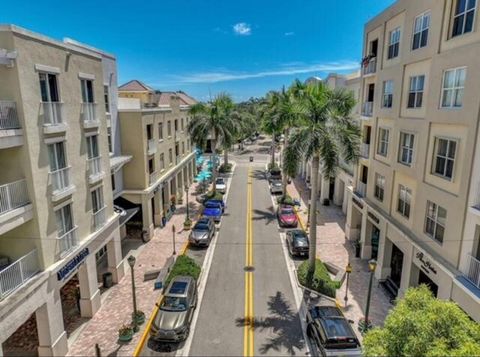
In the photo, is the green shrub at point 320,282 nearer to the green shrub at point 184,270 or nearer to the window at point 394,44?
the green shrub at point 184,270

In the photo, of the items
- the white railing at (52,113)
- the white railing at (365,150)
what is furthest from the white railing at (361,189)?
the white railing at (52,113)

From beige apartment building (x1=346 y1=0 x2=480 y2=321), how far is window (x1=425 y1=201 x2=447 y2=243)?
47mm

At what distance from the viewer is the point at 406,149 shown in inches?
713

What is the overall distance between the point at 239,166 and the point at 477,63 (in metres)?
50.9

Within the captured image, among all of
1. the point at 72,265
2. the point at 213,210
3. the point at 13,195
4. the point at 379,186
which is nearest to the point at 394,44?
the point at 379,186

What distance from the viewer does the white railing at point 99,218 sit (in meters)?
17.3

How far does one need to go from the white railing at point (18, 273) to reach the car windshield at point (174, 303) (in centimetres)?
582

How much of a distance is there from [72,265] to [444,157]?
58.6 feet

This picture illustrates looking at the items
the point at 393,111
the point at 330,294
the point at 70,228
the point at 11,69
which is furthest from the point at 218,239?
the point at 11,69

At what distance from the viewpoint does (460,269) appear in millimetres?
13188

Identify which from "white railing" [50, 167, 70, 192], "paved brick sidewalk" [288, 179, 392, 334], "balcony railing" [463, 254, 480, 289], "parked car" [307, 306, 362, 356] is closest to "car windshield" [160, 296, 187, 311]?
"parked car" [307, 306, 362, 356]

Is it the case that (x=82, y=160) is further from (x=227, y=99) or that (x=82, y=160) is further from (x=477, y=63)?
(x=227, y=99)

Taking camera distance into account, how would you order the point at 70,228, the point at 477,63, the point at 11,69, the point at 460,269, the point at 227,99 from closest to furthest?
the point at 11,69 < the point at 477,63 < the point at 460,269 < the point at 70,228 < the point at 227,99

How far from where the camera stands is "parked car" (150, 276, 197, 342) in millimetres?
14234
